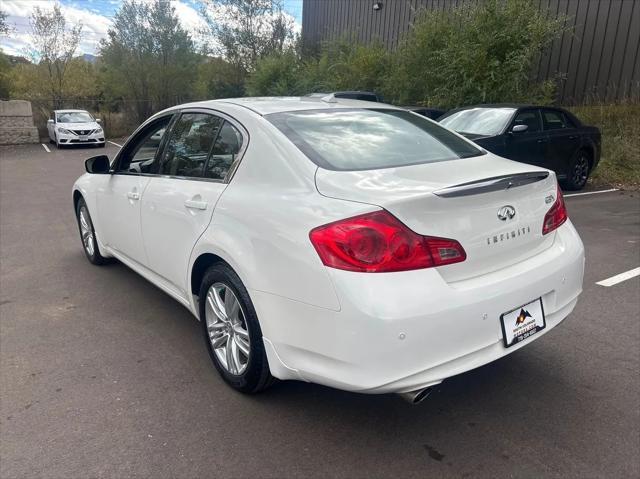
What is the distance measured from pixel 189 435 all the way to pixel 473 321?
146 cm

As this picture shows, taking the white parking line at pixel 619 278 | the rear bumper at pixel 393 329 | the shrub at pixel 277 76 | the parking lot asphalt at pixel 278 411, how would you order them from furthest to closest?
1. the shrub at pixel 277 76
2. the white parking line at pixel 619 278
3. the parking lot asphalt at pixel 278 411
4. the rear bumper at pixel 393 329

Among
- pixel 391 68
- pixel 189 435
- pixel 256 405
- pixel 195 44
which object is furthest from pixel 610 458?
pixel 195 44

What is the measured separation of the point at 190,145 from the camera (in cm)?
342

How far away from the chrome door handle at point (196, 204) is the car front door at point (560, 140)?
7.12 meters

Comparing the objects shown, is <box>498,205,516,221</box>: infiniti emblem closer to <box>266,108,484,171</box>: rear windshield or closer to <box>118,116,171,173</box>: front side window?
<box>266,108,484,171</box>: rear windshield

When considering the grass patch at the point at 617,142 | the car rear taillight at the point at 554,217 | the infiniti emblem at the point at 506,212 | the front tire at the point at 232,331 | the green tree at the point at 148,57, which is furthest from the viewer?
the green tree at the point at 148,57

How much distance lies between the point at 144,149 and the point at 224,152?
1325mm

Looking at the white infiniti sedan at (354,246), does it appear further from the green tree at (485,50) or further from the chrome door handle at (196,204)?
the green tree at (485,50)

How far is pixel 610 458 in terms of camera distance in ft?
7.62

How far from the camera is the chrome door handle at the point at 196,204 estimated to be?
2939 millimetres

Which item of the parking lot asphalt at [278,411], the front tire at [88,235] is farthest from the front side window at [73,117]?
the parking lot asphalt at [278,411]

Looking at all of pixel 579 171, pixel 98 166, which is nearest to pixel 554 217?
pixel 98 166

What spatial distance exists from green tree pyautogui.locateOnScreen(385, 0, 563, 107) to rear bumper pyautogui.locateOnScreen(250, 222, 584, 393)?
10625 mm

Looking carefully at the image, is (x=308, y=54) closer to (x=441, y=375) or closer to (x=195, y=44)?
(x=195, y=44)
